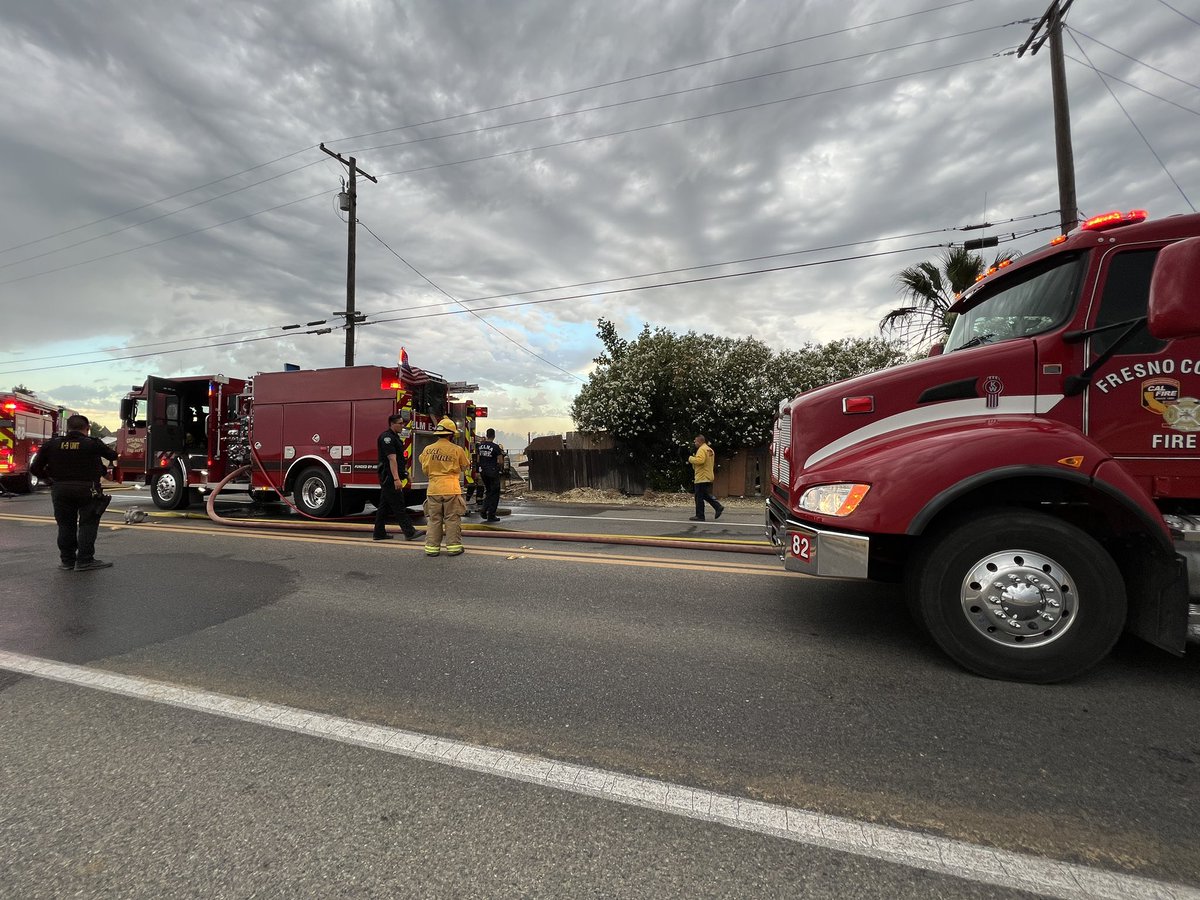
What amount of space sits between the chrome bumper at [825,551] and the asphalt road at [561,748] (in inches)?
22.1

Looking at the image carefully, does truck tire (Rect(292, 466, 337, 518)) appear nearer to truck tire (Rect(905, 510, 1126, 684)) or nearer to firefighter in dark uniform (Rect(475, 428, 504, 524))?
firefighter in dark uniform (Rect(475, 428, 504, 524))

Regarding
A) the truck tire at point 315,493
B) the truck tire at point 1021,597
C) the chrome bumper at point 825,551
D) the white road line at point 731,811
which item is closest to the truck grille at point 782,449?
the chrome bumper at point 825,551

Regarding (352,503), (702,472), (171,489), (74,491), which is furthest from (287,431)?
(702,472)

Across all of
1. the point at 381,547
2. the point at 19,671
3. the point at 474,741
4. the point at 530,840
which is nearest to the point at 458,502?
the point at 381,547

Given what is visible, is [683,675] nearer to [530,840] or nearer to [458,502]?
[530,840]

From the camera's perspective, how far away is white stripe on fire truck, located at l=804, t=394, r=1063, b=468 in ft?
11.5

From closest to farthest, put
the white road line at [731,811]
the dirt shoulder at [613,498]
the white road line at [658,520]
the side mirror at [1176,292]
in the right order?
the white road line at [731,811] < the side mirror at [1176,292] < the white road line at [658,520] < the dirt shoulder at [613,498]

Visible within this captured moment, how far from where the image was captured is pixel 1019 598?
327 cm

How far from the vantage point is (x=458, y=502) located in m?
7.22

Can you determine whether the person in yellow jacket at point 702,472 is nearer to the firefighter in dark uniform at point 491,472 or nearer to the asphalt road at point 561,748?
the firefighter in dark uniform at point 491,472

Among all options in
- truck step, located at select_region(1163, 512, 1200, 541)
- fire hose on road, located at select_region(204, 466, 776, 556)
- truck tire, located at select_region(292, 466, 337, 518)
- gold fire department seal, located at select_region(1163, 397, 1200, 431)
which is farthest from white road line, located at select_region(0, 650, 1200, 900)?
truck tire, located at select_region(292, 466, 337, 518)

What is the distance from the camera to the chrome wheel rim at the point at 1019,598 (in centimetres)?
324

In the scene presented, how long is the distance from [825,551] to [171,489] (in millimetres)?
13324

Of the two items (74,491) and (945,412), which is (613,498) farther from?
(945,412)
